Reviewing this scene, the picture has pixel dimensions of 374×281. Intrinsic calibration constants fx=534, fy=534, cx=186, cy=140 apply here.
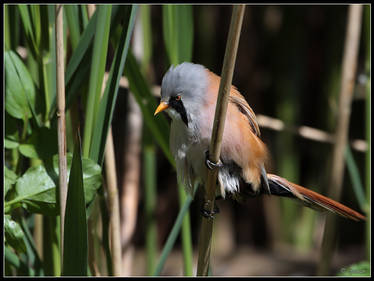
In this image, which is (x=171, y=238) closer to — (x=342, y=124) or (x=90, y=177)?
(x=90, y=177)

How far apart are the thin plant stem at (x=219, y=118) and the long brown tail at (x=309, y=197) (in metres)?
0.33

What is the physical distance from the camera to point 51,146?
1.23m

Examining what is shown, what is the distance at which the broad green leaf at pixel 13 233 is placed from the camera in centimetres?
113

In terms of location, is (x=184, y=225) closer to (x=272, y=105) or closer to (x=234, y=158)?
(x=234, y=158)

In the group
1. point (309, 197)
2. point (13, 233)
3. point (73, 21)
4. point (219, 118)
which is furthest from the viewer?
point (309, 197)

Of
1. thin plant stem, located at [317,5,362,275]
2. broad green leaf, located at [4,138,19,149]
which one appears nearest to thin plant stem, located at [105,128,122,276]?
broad green leaf, located at [4,138,19,149]

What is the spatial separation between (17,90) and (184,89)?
1.27ft

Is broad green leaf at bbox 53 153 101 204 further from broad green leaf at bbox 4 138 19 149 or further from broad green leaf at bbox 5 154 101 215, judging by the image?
broad green leaf at bbox 4 138 19 149

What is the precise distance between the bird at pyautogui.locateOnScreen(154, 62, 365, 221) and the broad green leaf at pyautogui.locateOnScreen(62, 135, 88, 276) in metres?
0.27

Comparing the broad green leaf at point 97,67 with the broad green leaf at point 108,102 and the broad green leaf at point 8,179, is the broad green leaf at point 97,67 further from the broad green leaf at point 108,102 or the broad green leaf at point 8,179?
the broad green leaf at point 8,179

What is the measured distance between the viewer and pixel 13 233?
1.13 m

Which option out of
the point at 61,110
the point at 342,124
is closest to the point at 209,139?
the point at 61,110

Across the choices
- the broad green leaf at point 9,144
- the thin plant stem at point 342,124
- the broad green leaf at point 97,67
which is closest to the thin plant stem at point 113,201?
the broad green leaf at point 97,67

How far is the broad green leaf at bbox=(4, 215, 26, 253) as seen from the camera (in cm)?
113
